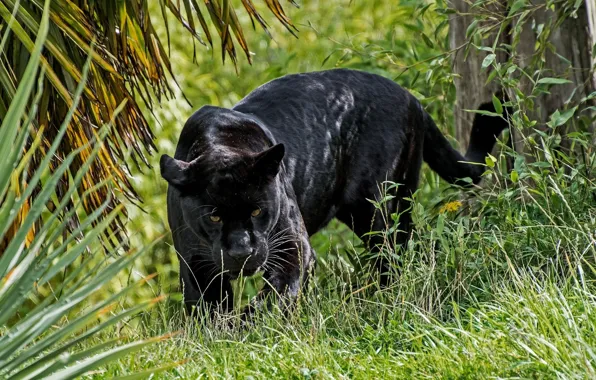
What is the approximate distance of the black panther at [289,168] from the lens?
422 cm

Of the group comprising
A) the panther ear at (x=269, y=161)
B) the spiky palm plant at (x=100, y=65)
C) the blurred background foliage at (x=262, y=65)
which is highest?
the spiky palm plant at (x=100, y=65)

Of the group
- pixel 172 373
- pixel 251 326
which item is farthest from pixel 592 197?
pixel 172 373

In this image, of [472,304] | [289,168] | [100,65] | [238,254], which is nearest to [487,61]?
[472,304]

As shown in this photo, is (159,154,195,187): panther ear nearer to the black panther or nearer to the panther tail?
the black panther

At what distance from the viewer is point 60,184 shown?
14.5 feet

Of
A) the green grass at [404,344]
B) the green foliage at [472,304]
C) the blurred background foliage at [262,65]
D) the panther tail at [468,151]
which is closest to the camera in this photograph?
the green grass at [404,344]

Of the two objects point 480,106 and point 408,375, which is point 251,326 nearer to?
point 408,375

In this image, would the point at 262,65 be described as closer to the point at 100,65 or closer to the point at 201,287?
the point at 201,287

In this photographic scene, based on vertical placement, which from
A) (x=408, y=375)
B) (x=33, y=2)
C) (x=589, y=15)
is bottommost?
(x=408, y=375)

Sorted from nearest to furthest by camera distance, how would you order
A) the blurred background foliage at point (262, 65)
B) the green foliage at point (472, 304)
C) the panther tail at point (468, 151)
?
the green foliage at point (472, 304) < the panther tail at point (468, 151) < the blurred background foliage at point (262, 65)

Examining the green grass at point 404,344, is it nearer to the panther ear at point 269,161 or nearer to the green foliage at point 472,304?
the green foliage at point 472,304

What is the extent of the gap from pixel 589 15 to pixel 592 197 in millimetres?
1104

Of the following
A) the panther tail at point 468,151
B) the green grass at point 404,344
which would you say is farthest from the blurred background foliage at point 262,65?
the green grass at point 404,344

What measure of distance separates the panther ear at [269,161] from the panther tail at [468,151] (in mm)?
1220
